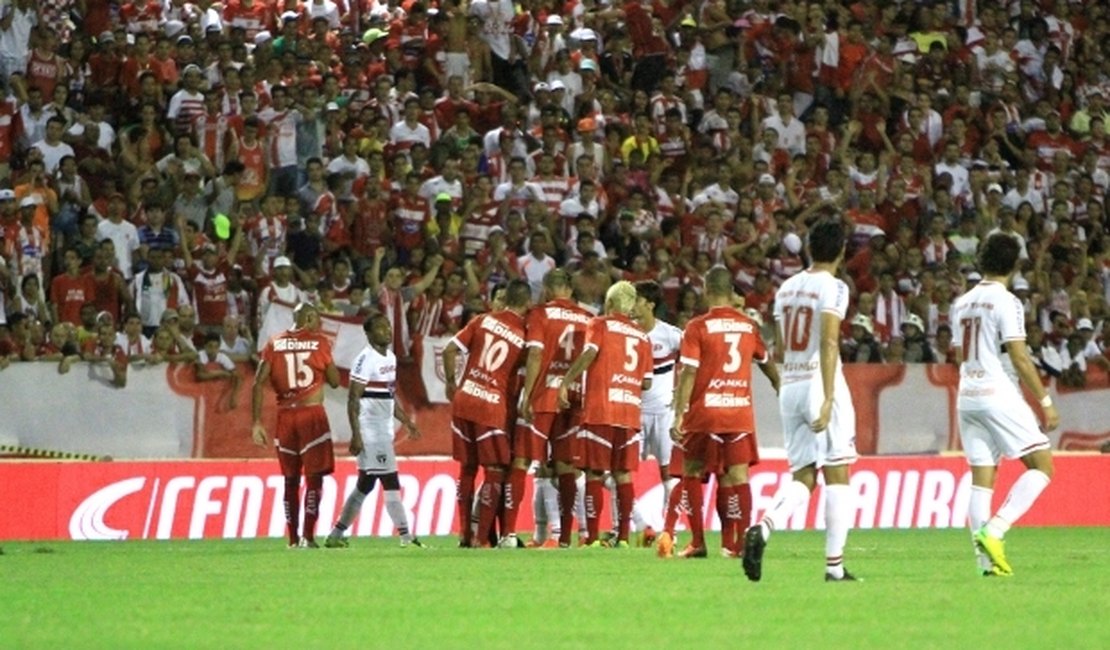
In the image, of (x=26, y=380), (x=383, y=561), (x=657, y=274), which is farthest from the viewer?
(x=657, y=274)

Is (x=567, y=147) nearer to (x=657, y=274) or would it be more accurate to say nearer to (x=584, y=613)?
(x=657, y=274)

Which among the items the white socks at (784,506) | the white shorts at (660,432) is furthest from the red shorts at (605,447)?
the white socks at (784,506)

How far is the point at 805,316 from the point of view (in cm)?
1333

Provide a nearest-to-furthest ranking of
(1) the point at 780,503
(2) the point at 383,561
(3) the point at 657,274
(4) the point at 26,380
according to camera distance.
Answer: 1. (1) the point at 780,503
2. (2) the point at 383,561
3. (4) the point at 26,380
4. (3) the point at 657,274

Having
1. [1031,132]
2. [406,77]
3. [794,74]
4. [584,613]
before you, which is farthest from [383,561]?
[1031,132]

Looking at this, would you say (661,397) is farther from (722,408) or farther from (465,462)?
(722,408)

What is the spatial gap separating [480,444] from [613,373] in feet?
4.24

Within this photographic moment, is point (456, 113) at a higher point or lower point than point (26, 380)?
higher

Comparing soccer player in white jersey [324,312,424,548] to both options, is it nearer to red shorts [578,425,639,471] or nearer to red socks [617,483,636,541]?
red socks [617,483,636,541]

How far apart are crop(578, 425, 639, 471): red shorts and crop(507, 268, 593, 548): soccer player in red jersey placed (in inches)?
6.5

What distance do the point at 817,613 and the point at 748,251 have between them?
15.8 meters

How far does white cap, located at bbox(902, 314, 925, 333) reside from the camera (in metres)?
26.5

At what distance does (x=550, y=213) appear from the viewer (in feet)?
85.5

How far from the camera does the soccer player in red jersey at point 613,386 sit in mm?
17594
